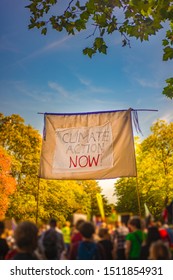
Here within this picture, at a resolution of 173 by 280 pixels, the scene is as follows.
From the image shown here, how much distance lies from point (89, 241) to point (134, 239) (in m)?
0.11

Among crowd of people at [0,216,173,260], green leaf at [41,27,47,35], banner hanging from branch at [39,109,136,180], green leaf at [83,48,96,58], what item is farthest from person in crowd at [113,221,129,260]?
green leaf at [83,48,96,58]

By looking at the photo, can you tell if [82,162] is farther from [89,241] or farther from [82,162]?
[89,241]

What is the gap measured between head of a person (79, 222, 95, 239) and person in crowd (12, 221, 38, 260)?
115 mm

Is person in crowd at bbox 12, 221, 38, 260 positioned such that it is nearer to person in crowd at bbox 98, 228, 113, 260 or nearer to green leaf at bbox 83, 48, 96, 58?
person in crowd at bbox 98, 228, 113, 260

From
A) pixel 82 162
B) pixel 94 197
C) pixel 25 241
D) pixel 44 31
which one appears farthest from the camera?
pixel 44 31

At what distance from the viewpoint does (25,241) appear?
3.01 ft

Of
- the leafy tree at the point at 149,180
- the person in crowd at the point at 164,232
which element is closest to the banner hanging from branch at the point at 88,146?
the leafy tree at the point at 149,180

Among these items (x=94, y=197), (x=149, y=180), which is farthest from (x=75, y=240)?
(x=149, y=180)

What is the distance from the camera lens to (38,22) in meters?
2.98

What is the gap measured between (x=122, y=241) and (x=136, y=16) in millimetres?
2862

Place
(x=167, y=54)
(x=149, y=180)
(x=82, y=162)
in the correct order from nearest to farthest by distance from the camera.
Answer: (x=82, y=162)
(x=167, y=54)
(x=149, y=180)

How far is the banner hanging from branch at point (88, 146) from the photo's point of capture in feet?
5.27
